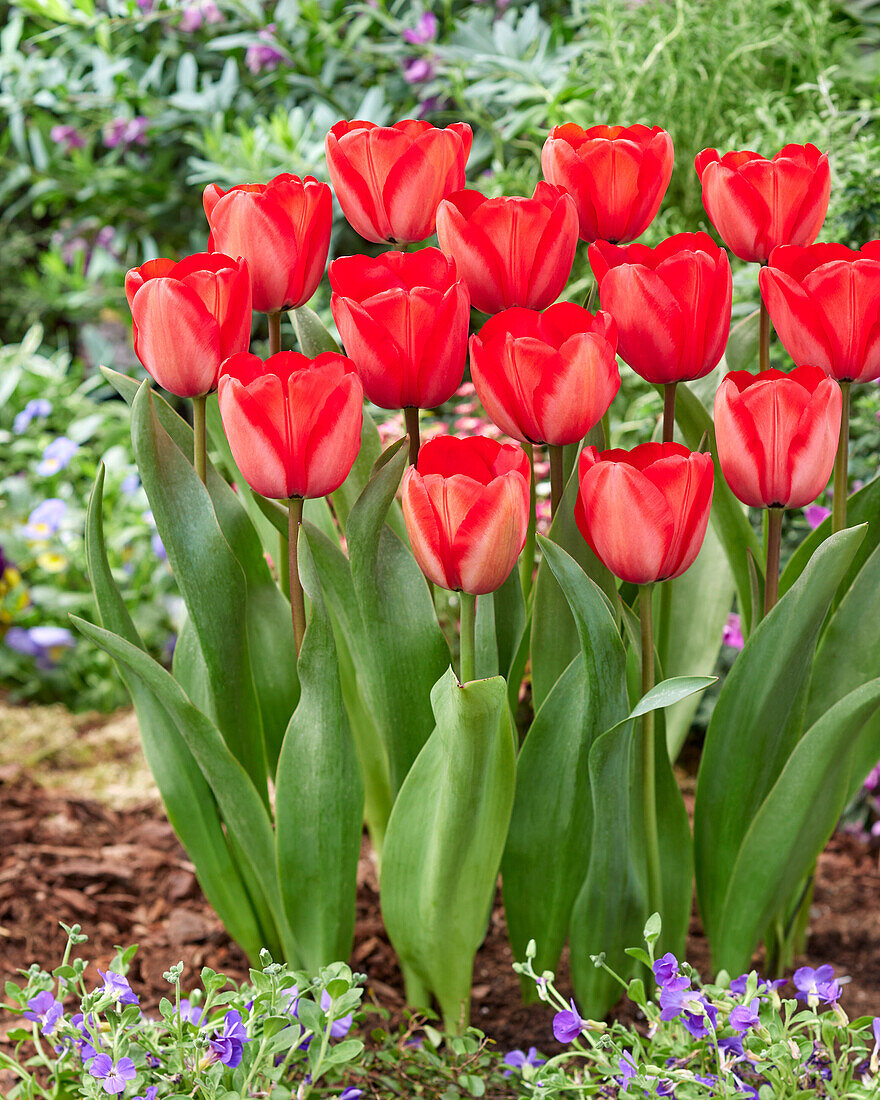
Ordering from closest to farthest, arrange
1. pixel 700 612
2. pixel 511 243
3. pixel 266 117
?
pixel 511 243
pixel 700 612
pixel 266 117

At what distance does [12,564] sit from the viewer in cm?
268

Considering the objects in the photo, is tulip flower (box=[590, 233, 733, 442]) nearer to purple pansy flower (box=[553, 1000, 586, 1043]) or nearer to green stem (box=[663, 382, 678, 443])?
green stem (box=[663, 382, 678, 443])

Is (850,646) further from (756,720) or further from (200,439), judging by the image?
(200,439)

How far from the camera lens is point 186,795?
1.03 m

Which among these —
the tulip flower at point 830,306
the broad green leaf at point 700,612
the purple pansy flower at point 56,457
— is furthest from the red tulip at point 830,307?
the purple pansy flower at point 56,457

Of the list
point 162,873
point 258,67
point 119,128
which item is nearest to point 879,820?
point 162,873

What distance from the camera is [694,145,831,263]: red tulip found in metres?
0.90

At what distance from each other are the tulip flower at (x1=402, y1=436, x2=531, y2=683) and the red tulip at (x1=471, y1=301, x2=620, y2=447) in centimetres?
Result: 4

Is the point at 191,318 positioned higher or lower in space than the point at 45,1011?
higher

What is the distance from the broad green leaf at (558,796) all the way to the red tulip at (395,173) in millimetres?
330

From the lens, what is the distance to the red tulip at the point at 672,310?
2.61 feet

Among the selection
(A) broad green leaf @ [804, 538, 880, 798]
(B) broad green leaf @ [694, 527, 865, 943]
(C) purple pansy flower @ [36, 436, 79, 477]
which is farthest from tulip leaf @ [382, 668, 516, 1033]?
(C) purple pansy flower @ [36, 436, 79, 477]

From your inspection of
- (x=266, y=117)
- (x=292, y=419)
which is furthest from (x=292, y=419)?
(x=266, y=117)

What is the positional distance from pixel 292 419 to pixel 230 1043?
484mm
